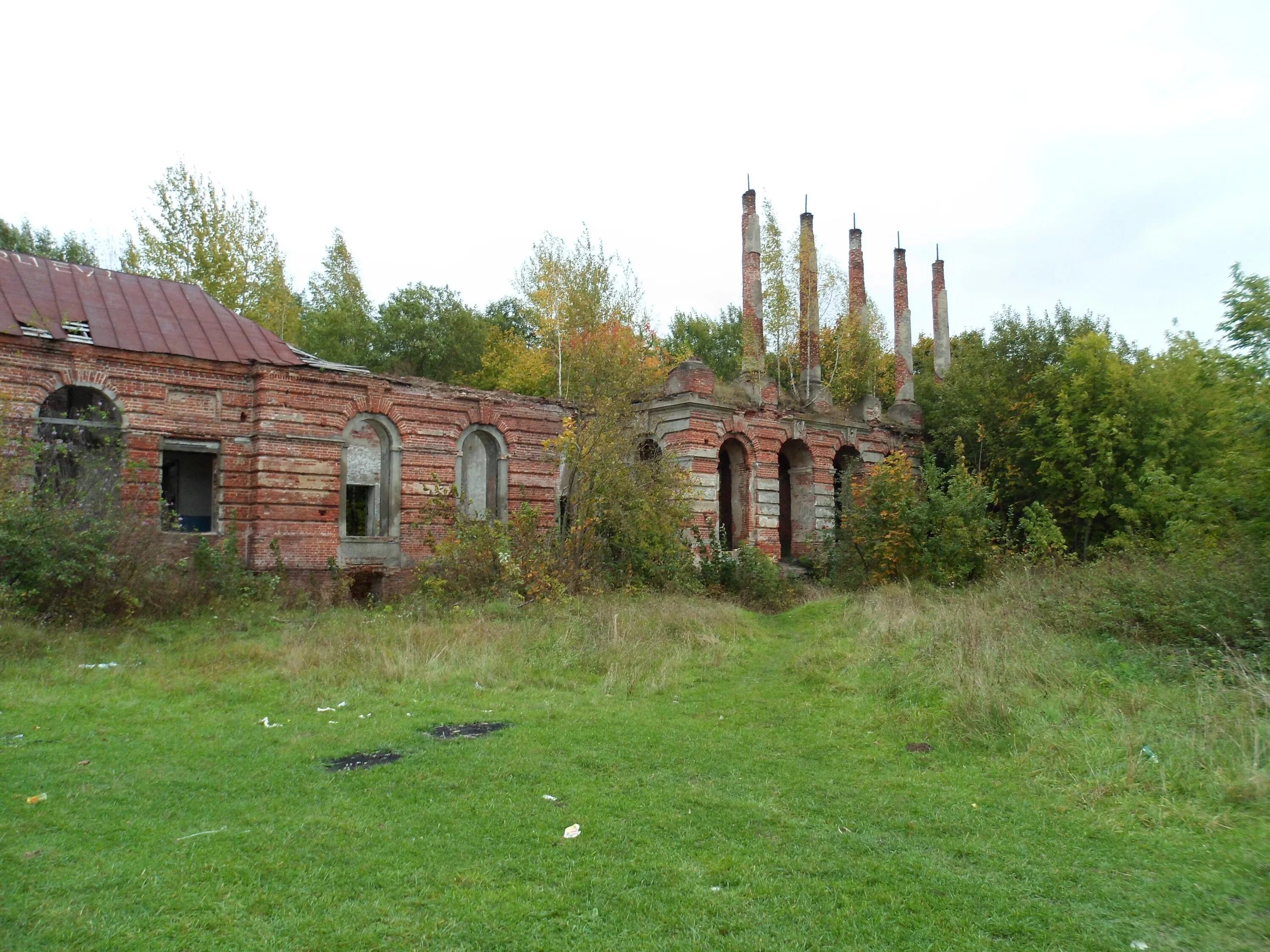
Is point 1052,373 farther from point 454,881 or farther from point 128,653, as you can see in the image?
point 454,881

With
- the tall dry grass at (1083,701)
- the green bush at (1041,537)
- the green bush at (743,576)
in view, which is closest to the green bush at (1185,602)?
the tall dry grass at (1083,701)

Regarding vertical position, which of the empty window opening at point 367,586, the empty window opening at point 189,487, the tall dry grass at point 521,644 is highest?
the empty window opening at point 189,487

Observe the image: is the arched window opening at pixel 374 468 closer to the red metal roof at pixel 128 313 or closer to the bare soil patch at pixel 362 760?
the red metal roof at pixel 128 313

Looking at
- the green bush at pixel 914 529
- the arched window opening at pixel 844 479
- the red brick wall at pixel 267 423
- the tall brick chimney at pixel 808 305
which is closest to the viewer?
the red brick wall at pixel 267 423

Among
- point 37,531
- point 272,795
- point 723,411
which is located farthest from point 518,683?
point 723,411

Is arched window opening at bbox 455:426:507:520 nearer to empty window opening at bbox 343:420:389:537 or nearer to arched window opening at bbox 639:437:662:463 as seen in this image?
empty window opening at bbox 343:420:389:537

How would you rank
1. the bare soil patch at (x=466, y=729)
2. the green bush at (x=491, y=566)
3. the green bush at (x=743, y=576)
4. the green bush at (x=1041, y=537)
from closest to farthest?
1. the bare soil patch at (x=466, y=729)
2. the green bush at (x=491, y=566)
3. the green bush at (x=1041, y=537)
4. the green bush at (x=743, y=576)

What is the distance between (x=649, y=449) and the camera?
23.6m

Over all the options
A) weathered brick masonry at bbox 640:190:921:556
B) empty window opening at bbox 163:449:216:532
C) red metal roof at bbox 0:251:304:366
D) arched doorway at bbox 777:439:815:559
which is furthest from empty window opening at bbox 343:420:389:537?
arched doorway at bbox 777:439:815:559

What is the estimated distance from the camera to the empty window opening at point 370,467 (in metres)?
19.7

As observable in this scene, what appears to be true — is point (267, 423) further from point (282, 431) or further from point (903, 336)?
point (903, 336)

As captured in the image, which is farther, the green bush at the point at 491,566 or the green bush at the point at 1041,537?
the green bush at the point at 1041,537

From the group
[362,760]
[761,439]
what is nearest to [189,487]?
[761,439]

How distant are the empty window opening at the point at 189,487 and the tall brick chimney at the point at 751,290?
1362 cm
